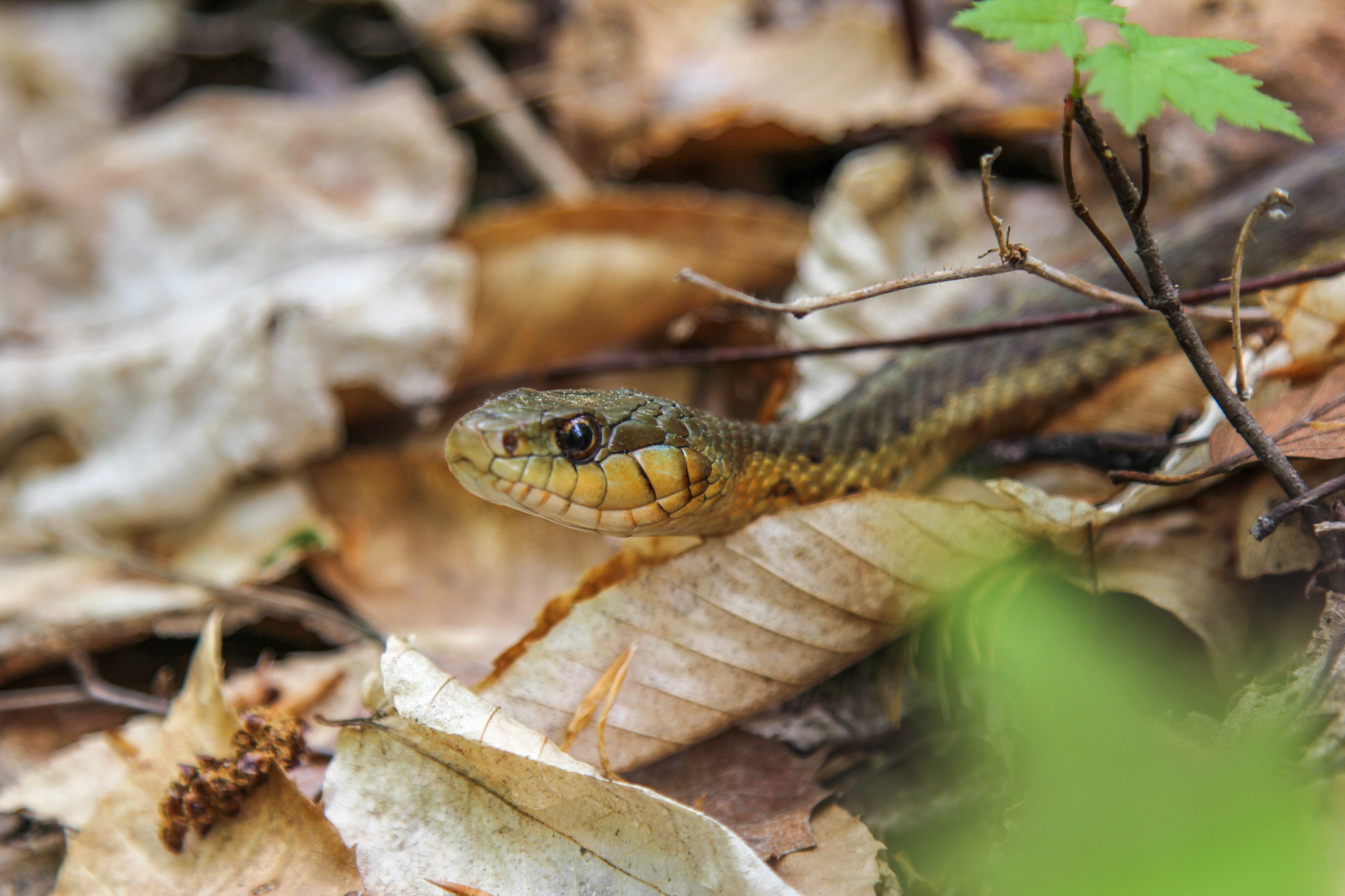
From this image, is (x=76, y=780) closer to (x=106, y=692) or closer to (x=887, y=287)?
(x=106, y=692)

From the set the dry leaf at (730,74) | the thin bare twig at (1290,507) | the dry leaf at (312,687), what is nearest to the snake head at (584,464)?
the dry leaf at (312,687)

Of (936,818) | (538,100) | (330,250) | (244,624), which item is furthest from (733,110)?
Result: (936,818)

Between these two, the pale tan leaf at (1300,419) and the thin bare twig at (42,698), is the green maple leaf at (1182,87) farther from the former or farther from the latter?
the thin bare twig at (42,698)

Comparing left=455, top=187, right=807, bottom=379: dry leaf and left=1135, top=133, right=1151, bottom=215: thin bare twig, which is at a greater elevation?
left=1135, top=133, right=1151, bottom=215: thin bare twig

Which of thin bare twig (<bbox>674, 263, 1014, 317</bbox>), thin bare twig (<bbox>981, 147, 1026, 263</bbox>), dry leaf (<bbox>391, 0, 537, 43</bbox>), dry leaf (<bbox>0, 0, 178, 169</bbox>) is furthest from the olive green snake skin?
dry leaf (<bbox>0, 0, 178, 169</bbox>)

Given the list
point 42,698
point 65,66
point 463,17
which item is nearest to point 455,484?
point 42,698

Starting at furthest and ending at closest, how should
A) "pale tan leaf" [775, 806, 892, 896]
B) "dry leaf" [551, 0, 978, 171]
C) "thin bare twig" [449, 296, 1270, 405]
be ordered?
1. "dry leaf" [551, 0, 978, 171]
2. "thin bare twig" [449, 296, 1270, 405]
3. "pale tan leaf" [775, 806, 892, 896]

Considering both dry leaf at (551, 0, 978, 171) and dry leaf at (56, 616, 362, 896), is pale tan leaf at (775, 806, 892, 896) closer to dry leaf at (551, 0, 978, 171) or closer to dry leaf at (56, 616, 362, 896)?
dry leaf at (56, 616, 362, 896)
